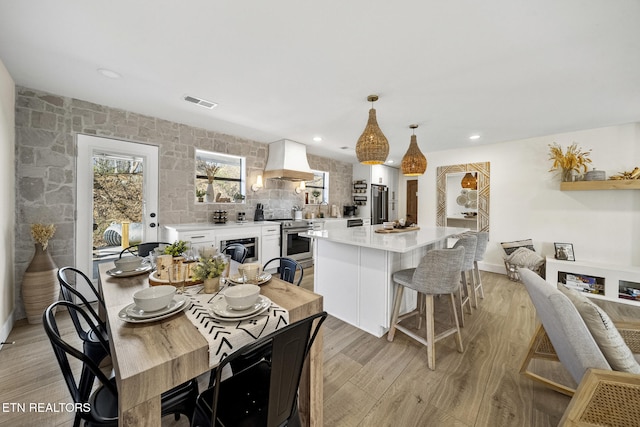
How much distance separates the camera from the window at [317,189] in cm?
596

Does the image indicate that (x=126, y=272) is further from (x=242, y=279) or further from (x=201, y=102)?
(x=201, y=102)

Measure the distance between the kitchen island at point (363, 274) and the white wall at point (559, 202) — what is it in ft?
8.46

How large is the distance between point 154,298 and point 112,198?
122 inches

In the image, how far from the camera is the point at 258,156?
4828mm

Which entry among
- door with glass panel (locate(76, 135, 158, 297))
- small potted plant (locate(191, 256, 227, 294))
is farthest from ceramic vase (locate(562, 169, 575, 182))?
door with glass panel (locate(76, 135, 158, 297))

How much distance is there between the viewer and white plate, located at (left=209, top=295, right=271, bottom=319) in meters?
1.05

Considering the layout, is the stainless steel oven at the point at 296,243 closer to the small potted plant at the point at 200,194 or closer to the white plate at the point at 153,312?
the small potted plant at the point at 200,194

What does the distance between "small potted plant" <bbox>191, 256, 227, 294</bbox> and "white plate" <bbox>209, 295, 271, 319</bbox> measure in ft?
0.46

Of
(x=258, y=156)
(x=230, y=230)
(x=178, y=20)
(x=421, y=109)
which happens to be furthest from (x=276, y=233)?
(x=178, y=20)

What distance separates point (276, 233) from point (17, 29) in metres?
3.46

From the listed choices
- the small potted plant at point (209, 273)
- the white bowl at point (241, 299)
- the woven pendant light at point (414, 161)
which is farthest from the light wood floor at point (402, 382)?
the woven pendant light at point (414, 161)

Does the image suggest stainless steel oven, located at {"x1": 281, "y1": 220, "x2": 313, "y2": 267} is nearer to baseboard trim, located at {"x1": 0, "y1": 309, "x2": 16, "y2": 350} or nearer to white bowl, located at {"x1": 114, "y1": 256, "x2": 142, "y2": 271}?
white bowl, located at {"x1": 114, "y1": 256, "x2": 142, "y2": 271}

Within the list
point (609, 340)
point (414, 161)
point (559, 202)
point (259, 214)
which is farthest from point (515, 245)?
point (259, 214)

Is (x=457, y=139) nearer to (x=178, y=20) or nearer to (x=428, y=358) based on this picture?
(x=428, y=358)
